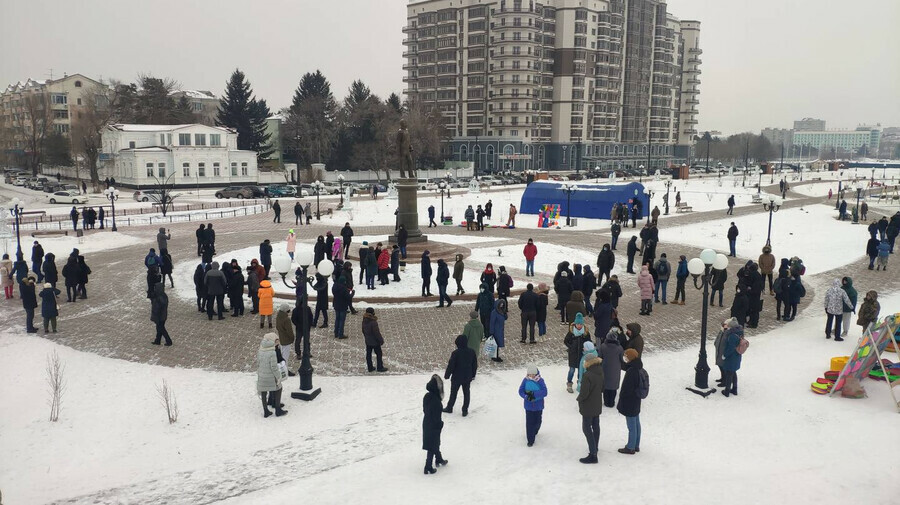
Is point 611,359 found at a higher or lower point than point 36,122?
lower

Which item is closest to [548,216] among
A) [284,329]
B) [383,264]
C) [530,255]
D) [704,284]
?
[530,255]

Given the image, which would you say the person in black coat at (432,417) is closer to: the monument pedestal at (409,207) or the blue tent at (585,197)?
the monument pedestal at (409,207)

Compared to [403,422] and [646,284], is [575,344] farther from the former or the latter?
[646,284]

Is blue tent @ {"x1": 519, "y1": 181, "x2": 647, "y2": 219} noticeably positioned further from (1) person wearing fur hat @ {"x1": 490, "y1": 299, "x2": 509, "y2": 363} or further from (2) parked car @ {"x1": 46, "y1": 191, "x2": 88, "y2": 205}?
(2) parked car @ {"x1": 46, "y1": 191, "x2": 88, "y2": 205}

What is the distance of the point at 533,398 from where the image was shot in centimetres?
880

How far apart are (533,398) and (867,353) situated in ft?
19.9

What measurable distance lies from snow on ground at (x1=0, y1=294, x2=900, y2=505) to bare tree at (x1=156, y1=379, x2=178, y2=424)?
0.12 meters

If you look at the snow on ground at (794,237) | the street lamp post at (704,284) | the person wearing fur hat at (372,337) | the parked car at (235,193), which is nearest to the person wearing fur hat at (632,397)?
the street lamp post at (704,284)

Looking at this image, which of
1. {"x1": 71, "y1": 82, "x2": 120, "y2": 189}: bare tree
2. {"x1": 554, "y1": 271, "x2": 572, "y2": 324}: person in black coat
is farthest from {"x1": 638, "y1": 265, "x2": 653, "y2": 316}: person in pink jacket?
{"x1": 71, "y1": 82, "x2": 120, "y2": 189}: bare tree

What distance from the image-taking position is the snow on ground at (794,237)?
83.7 feet

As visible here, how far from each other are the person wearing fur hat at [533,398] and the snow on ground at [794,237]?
1809 cm

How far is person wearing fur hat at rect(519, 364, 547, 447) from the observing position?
8773 millimetres

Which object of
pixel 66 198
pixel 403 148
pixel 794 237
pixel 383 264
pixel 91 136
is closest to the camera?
pixel 383 264

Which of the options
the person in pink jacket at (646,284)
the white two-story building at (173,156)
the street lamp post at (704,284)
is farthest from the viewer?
the white two-story building at (173,156)
